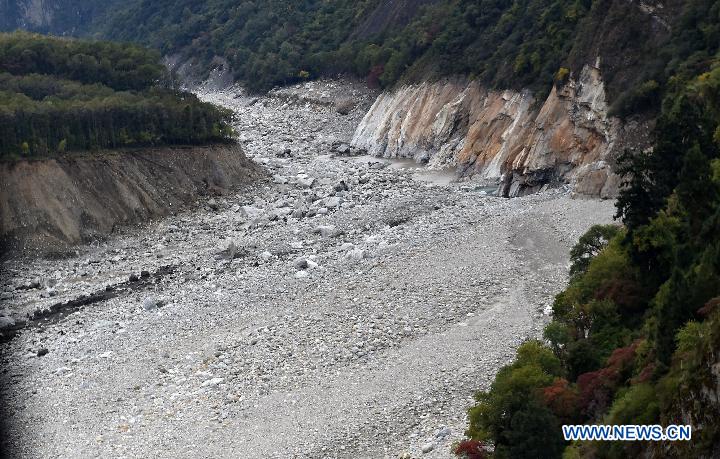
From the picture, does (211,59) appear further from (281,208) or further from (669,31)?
(669,31)

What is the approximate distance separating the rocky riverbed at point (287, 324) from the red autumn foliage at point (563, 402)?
4.15 meters

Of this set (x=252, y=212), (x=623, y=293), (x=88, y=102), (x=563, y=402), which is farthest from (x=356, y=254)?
(x=88, y=102)

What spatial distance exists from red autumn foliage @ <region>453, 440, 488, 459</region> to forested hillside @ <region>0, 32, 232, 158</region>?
140 ft

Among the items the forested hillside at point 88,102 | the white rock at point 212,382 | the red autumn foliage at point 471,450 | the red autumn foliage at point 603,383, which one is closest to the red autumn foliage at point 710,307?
the red autumn foliage at point 603,383

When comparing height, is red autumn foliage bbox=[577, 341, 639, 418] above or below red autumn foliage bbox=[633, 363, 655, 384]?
below

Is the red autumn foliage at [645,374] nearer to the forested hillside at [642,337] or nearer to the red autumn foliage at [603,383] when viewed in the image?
the forested hillside at [642,337]

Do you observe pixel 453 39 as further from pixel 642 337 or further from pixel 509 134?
pixel 642 337

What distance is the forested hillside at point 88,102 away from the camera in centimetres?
6378

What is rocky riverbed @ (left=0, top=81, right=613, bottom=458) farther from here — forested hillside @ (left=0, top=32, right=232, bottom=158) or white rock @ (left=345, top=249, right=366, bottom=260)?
forested hillside @ (left=0, top=32, right=232, bottom=158)

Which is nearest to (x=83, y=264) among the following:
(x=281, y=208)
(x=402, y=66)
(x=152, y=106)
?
(x=281, y=208)

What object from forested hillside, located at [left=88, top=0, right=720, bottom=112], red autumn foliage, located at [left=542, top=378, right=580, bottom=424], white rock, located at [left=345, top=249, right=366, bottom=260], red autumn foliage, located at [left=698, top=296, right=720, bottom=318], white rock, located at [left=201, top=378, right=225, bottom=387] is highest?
forested hillside, located at [left=88, top=0, right=720, bottom=112]

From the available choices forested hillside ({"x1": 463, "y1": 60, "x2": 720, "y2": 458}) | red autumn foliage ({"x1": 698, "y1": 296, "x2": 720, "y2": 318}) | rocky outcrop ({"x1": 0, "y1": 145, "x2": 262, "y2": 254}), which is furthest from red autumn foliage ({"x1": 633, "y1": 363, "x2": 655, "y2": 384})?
rocky outcrop ({"x1": 0, "y1": 145, "x2": 262, "y2": 254})

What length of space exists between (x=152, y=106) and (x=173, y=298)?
29484mm

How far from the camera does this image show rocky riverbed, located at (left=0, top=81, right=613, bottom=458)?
3131 centimetres
